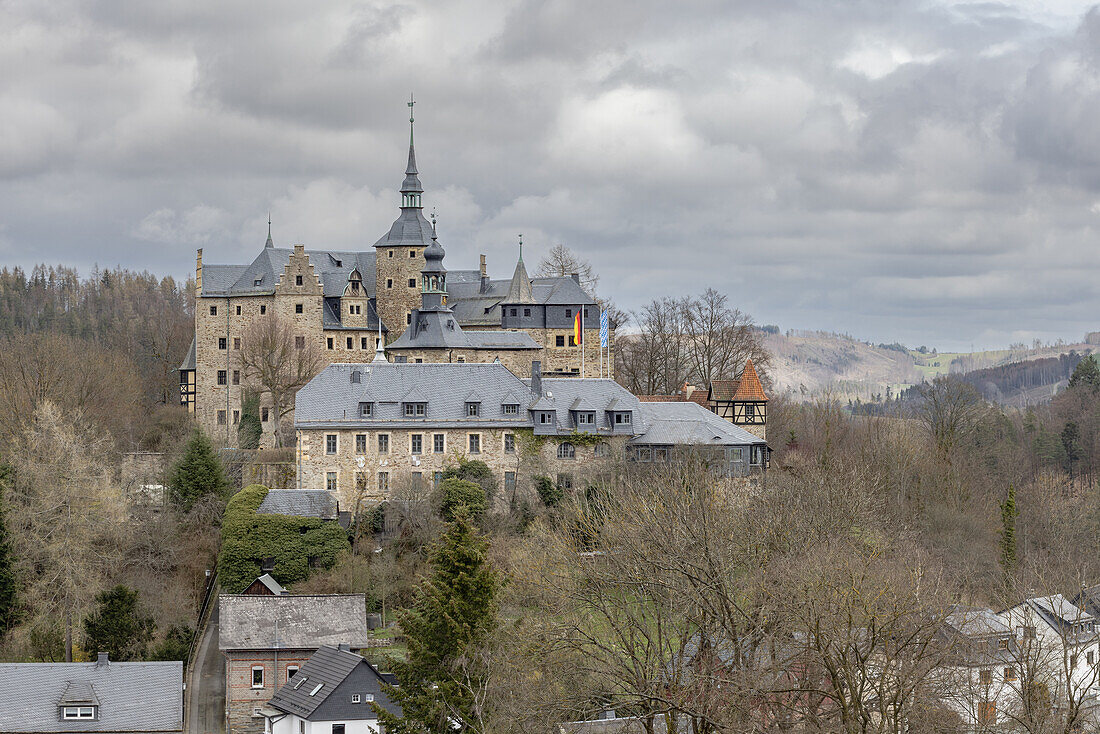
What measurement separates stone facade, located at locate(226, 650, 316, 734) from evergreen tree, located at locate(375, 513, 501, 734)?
46.3 feet

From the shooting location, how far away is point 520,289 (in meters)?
73.6

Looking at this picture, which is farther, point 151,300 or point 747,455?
point 151,300

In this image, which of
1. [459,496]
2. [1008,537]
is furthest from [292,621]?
[1008,537]

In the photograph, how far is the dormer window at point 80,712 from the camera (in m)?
42.2

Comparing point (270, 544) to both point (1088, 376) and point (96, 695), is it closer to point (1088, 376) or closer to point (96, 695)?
point (96, 695)

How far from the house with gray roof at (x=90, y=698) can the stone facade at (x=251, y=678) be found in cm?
266

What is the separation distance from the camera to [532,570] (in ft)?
124

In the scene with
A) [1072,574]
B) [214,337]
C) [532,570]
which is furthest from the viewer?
[214,337]

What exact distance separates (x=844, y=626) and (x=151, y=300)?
142m

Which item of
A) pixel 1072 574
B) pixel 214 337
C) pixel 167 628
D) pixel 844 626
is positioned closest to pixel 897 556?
pixel 1072 574

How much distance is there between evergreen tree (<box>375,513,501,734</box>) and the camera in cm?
3241

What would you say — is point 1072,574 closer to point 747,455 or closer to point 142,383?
point 747,455

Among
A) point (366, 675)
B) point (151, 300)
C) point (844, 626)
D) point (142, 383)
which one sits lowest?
point (366, 675)

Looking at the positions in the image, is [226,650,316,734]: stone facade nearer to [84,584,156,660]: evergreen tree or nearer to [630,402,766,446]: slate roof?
[84,584,156,660]: evergreen tree
